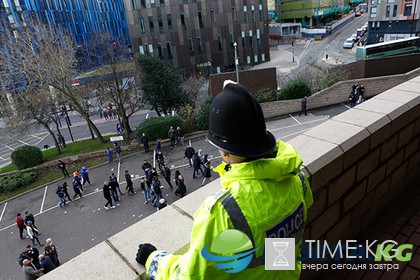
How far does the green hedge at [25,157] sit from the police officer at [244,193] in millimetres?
25388

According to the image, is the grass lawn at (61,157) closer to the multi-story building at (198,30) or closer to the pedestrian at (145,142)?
the pedestrian at (145,142)

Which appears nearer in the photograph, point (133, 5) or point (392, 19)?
point (133, 5)

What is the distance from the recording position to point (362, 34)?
59344mm

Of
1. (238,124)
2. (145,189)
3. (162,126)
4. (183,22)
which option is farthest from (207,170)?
(183,22)

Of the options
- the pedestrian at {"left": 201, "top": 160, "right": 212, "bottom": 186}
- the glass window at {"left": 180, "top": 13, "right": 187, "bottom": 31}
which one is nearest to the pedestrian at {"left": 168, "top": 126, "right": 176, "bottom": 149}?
the pedestrian at {"left": 201, "top": 160, "right": 212, "bottom": 186}

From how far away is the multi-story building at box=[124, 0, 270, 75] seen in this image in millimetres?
42688

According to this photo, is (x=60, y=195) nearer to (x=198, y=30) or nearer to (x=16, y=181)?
(x=16, y=181)

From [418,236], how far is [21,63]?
928 inches

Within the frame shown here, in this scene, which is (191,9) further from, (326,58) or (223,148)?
(223,148)

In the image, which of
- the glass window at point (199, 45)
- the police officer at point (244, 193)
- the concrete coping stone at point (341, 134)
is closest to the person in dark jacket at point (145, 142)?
the concrete coping stone at point (341, 134)

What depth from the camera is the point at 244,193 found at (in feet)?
4.84

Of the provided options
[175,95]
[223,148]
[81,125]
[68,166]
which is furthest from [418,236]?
[81,125]

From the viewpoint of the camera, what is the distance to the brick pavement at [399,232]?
10.6ft

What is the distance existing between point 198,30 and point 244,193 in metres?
46.2
